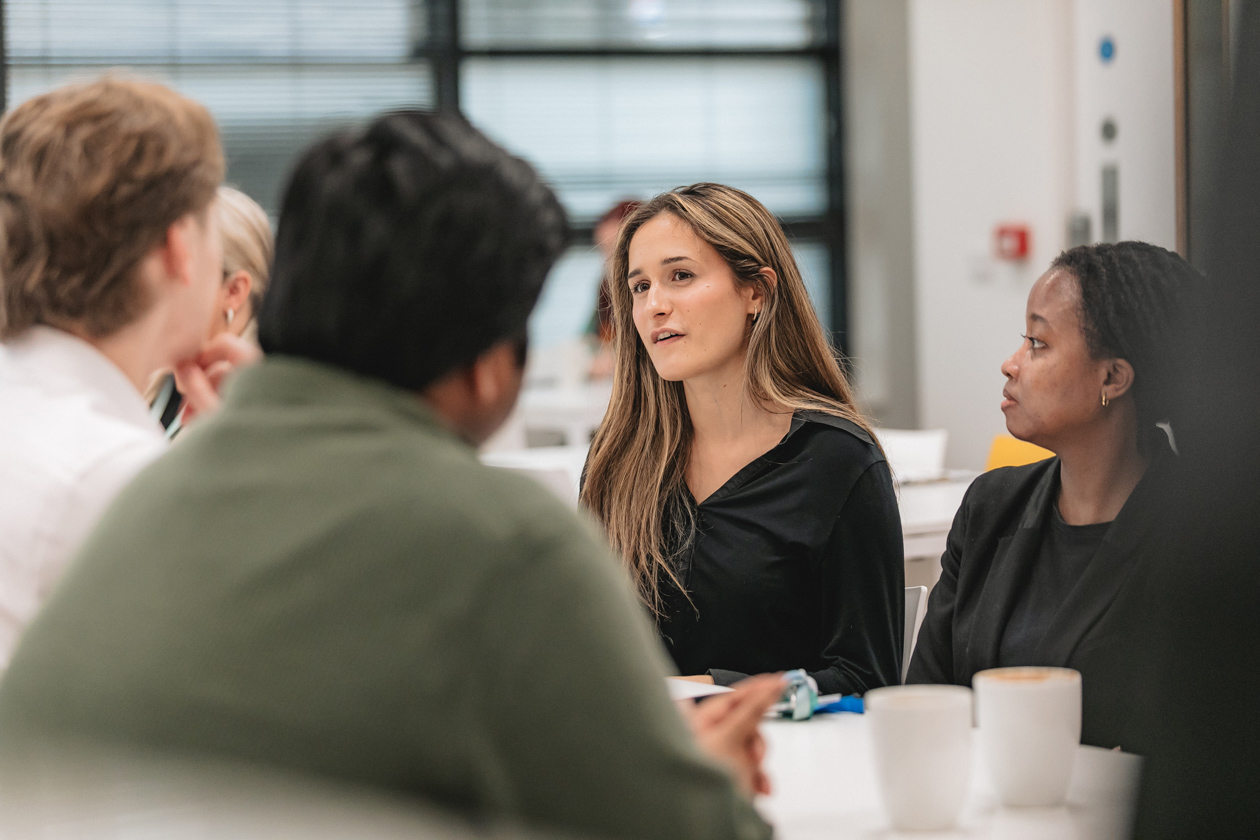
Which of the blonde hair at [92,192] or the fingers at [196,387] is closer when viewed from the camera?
the blonde hair at [92,192]

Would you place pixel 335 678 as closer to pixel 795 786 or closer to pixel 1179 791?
pixel 1179 791

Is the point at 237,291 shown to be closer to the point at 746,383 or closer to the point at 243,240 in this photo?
the point at 243,240

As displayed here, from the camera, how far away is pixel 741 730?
0.90 meters

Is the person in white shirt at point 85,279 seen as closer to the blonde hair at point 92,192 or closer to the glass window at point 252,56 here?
the blonde hair at point 92,192

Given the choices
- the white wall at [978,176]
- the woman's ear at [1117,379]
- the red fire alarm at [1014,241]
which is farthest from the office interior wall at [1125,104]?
the woman's ear at [1117,379]

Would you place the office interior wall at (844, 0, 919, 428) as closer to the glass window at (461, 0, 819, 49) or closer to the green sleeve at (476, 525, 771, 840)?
the glass window at (461, 0, 819, 49)

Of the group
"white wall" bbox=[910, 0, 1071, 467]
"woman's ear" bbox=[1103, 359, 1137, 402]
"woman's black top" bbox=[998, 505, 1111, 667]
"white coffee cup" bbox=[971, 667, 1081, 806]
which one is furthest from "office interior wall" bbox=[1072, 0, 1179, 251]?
"white coffee cup" bbox=[971, 667, 1081, 806]

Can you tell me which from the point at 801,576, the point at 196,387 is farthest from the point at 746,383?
the point at 196,387

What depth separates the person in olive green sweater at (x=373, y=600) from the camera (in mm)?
663

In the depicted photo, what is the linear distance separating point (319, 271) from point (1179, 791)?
55cm

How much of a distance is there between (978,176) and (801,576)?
15.6 feet

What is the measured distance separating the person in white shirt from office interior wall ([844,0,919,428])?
211 inches

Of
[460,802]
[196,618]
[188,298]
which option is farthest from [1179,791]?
[188,298]

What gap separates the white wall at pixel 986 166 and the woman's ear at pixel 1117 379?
4.18 m
